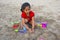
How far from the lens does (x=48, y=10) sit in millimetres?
3242

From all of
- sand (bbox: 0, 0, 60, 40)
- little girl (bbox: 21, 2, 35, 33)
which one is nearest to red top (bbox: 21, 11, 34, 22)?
little girl (bbox: 21, 2, 35, 33)

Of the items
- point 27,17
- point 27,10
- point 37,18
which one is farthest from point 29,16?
point 37,18

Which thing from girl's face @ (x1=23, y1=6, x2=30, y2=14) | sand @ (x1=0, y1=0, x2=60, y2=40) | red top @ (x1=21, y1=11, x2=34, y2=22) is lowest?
sand @ (x1=0, y1=0, x2=60, y2=40)

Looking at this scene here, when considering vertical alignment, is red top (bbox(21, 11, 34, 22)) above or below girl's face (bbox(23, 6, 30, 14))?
below

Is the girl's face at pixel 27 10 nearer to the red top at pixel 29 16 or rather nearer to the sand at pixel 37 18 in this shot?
the red top at pixel 29 16

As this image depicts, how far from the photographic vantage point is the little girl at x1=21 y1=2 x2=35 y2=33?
2396 mm

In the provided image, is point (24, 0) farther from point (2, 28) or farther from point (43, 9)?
point (2, 28)

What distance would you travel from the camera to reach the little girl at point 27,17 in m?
2.40

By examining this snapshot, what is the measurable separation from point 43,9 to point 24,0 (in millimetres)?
802

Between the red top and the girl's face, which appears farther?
the red top

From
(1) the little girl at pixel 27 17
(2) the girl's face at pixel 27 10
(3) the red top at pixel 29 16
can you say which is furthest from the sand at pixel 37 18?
(2) the girl's face at pixel 27 10

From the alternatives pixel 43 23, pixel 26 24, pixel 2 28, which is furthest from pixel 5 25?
pixel 43 23

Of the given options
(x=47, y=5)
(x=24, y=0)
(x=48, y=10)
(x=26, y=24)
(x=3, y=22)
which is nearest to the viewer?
(x=26, y=24)

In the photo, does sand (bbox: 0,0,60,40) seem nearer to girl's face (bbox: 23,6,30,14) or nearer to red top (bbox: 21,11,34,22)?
red top (bbox: 21,11,34,22)
